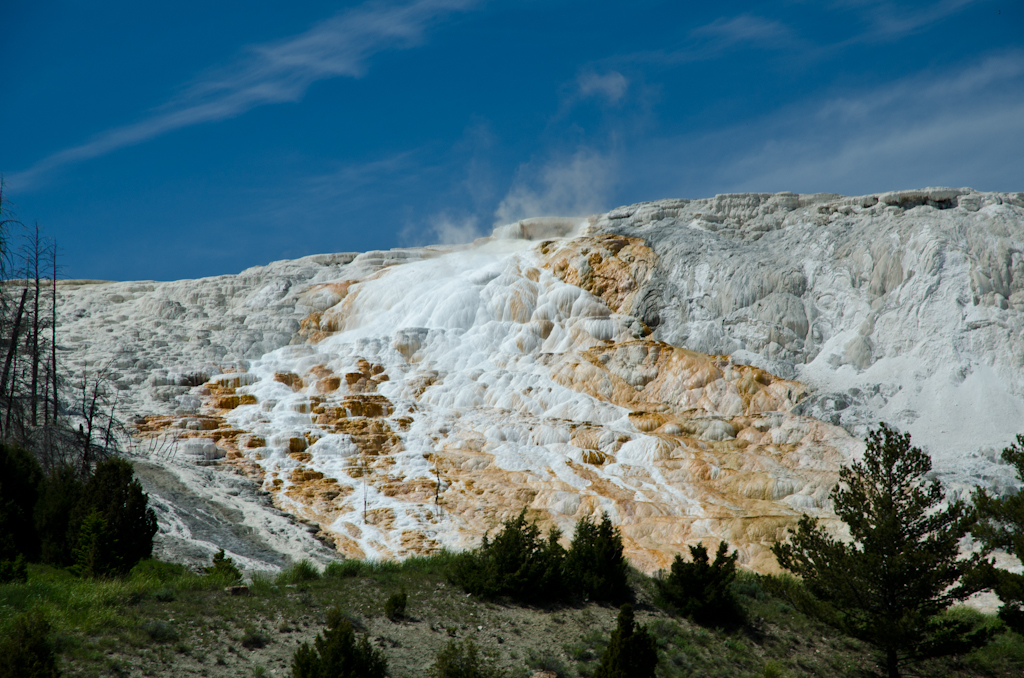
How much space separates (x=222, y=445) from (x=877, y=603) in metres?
22.6

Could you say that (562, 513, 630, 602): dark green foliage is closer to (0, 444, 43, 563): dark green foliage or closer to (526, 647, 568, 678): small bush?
(526, 647, 568, 678): small bush

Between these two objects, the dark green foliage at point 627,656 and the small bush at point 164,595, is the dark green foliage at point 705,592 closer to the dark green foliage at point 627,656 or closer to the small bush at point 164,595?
the dark green foliage at point 627,656

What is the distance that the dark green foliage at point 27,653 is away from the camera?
26.6ft

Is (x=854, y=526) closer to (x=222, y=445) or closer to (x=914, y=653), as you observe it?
(x=914, y=653)

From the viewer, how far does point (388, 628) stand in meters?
12.4

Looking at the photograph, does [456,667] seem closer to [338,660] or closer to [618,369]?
[338,660]

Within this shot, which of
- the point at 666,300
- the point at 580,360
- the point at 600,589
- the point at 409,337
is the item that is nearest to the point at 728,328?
the point at 666,300

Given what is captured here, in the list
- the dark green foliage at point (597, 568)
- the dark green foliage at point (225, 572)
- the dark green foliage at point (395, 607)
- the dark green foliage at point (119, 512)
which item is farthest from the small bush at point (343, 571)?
the dark green foliage at point (597, 568)

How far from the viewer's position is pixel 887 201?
1454 inches

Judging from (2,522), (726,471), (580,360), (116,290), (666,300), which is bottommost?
(2,522)

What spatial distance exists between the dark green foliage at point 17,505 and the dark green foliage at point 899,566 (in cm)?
1458

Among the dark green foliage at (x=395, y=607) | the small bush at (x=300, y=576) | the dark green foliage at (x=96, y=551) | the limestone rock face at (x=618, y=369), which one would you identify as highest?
the limestone rock face at (x=618, y=369)

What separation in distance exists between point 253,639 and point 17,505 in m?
6.55

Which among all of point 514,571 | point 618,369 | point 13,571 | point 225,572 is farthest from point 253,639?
point 618,369
